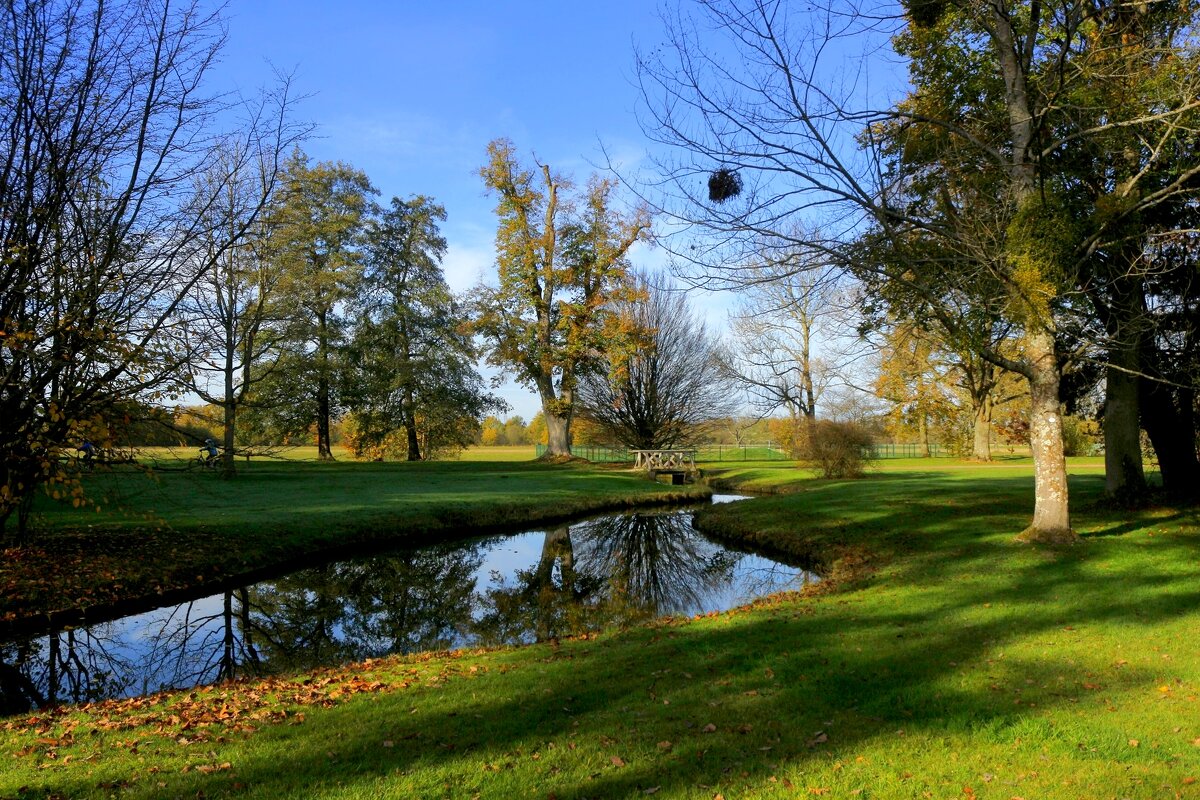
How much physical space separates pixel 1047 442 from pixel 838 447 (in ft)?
60.6

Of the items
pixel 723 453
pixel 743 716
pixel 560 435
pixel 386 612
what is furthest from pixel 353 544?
pixel 723 453

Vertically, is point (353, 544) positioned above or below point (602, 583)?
above

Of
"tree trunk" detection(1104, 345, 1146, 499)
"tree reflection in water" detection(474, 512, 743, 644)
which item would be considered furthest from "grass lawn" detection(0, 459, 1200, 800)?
"tree trunk" detection(1104, 345, 1146, 499)

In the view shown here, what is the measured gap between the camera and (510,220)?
3922 cm

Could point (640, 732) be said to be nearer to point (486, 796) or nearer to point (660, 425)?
point (486, 796)

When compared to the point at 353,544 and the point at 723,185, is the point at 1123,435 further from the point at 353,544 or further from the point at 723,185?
the point at 353,544

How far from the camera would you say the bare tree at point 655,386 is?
39.0m

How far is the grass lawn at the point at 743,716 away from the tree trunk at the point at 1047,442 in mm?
1684

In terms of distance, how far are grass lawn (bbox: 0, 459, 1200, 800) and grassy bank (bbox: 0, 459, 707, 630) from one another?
3.45 m

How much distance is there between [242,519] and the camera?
54.5 feet

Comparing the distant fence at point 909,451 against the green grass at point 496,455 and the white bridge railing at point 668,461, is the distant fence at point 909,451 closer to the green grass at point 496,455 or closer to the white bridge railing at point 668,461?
the white bridge railing at point 668,461

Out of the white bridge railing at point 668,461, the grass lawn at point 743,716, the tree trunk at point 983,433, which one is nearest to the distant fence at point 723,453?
the tree trunk at point 983,433

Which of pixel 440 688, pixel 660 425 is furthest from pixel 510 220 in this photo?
pixel 440 688

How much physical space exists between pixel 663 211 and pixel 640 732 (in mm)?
6824
